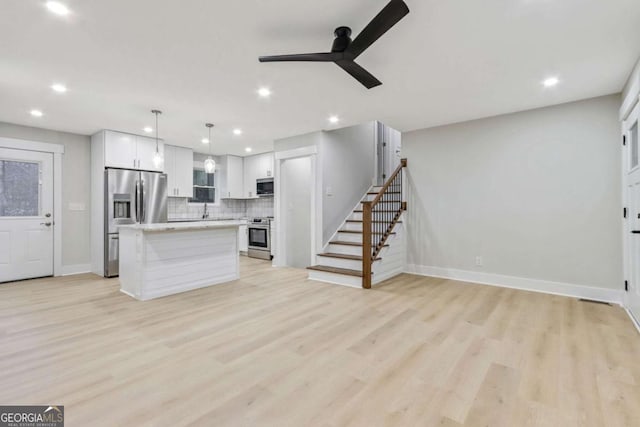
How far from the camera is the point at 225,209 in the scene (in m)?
7.65

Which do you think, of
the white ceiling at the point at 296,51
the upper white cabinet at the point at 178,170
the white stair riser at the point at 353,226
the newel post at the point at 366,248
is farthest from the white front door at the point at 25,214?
the newel post at the point at 366,248

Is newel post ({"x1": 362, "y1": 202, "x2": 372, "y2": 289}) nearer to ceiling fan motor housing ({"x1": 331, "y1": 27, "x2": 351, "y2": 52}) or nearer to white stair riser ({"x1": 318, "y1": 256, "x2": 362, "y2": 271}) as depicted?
white stair riser ({"x1": 318, "y1": 256, "x2": 362, "y2": 271})

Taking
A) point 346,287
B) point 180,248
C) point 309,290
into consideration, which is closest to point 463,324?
point 346,287

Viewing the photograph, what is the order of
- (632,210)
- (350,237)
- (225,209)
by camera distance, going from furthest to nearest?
(225,209)
(350,237)
(632,210)

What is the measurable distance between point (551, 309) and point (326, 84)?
355 cm

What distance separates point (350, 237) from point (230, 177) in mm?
3735

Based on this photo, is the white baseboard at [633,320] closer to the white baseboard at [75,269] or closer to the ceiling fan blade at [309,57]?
the ceiling fan blade at [309,57]

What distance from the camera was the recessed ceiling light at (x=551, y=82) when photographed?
3105mm

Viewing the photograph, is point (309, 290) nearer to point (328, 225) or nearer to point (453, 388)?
point (328, 225)

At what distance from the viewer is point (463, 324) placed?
9.32 ft

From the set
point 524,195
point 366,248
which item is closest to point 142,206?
point 366,248

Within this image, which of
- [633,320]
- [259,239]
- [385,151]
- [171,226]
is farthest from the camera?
[385,151]

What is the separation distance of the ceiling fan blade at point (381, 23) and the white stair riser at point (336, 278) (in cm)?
297

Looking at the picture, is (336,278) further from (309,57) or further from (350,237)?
(309,57)
